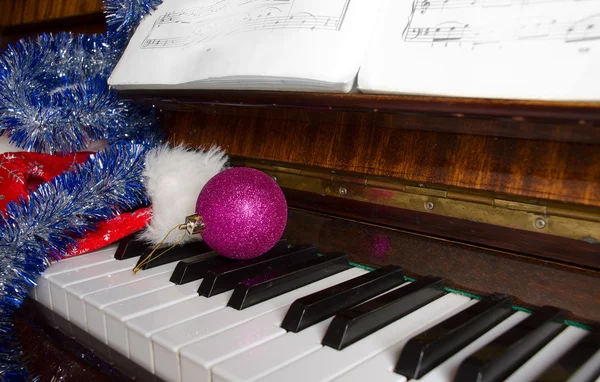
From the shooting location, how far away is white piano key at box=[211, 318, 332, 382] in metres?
0.64

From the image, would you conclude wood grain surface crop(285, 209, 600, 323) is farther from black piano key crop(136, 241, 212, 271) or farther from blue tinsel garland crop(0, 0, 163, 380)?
blue tinsel garland crop(0, 0, 163, 380)

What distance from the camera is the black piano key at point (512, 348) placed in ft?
1.98

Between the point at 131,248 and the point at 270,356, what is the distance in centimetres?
53

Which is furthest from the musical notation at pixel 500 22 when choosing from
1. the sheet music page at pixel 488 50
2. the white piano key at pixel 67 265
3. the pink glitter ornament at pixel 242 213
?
the white piano key at pixel 67 265

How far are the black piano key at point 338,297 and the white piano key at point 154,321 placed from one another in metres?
0.14

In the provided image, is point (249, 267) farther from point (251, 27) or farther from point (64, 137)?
point (64, 137)

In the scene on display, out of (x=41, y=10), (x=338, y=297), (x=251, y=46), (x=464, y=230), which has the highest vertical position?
(x=41, y=10)

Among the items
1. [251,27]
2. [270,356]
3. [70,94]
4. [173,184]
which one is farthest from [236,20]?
[270,356]

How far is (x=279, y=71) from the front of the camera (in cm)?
88

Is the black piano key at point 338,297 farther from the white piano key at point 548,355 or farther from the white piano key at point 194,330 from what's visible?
the white piano key at point 548,355

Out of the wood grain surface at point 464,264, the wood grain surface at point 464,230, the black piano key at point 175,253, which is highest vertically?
the wood grain surface at point 464,230

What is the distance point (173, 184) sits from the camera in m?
1.10

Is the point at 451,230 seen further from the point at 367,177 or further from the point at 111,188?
the point at 111,188

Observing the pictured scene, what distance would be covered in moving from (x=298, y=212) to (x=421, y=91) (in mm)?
468
